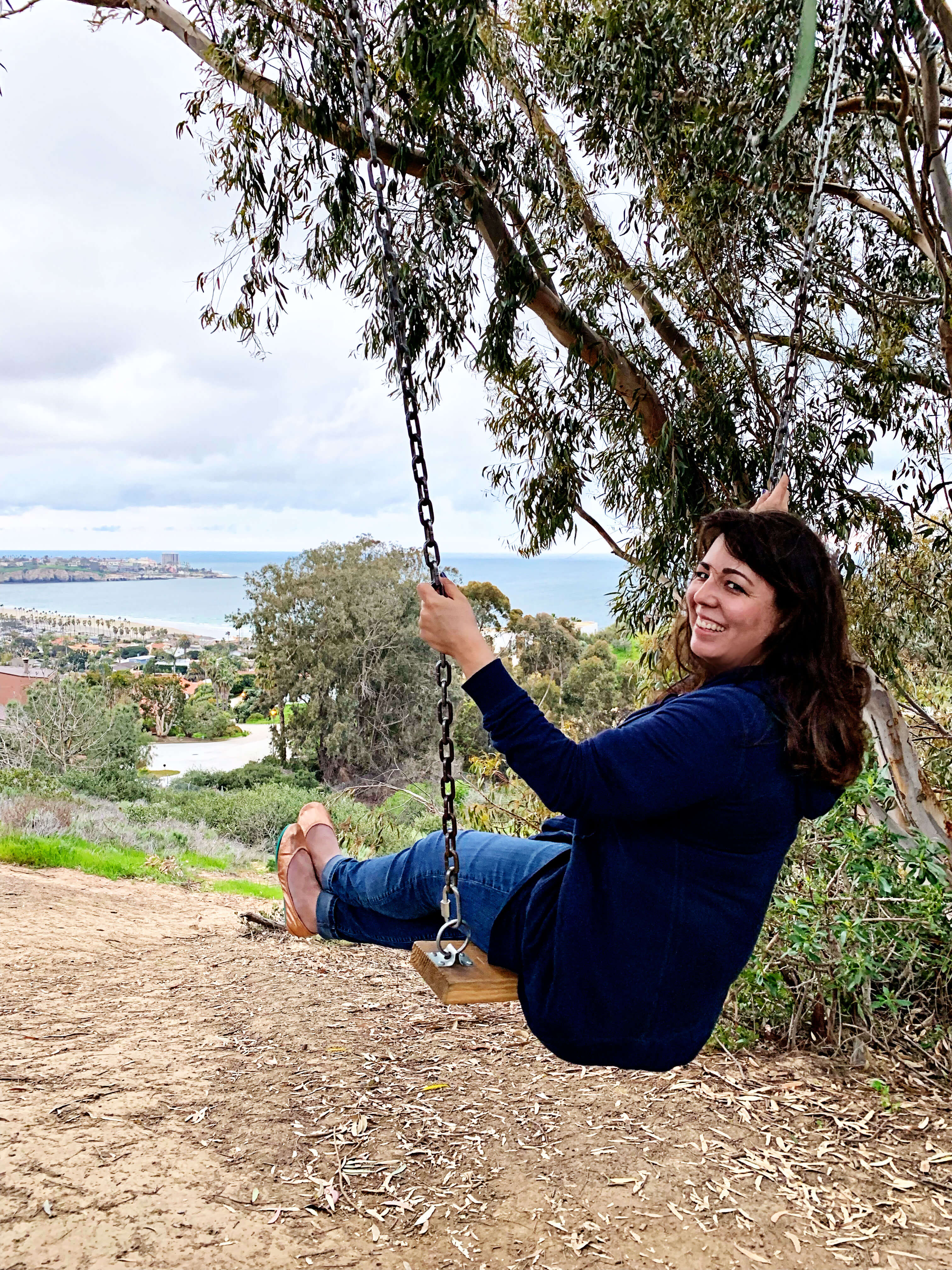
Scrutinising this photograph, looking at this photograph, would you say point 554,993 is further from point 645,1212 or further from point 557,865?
point 645,1212

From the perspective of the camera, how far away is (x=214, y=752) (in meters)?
17.0

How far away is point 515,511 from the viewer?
4695 millimetres

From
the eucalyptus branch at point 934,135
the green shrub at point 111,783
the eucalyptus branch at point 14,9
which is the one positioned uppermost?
the eucalyptus branch at point 14,9

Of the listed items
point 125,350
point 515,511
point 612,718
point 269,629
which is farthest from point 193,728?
point 125,350

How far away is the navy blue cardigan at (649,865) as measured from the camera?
1.16m

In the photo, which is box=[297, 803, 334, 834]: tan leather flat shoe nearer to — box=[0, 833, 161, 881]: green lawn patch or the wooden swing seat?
the wooden swing seat

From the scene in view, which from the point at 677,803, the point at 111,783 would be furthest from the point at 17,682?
the point at 677,803

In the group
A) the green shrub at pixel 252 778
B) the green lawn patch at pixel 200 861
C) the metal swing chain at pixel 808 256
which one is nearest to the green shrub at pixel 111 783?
the green shrub at pixel 252 778

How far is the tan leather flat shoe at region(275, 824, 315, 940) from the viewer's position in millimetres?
1662

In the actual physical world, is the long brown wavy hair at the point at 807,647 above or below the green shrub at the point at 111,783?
above

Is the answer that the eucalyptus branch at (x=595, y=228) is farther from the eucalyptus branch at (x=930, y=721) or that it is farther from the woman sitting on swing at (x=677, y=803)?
the woman sitting on swing at (x=677, y=803)

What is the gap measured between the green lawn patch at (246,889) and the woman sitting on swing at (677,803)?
5502mm

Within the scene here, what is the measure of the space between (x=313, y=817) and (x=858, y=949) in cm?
163

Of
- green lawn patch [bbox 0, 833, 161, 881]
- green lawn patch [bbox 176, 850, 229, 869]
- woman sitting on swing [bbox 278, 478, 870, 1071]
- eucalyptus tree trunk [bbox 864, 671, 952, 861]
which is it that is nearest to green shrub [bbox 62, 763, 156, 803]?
green lawn patch [bbox 176, 850, 229, 869]
